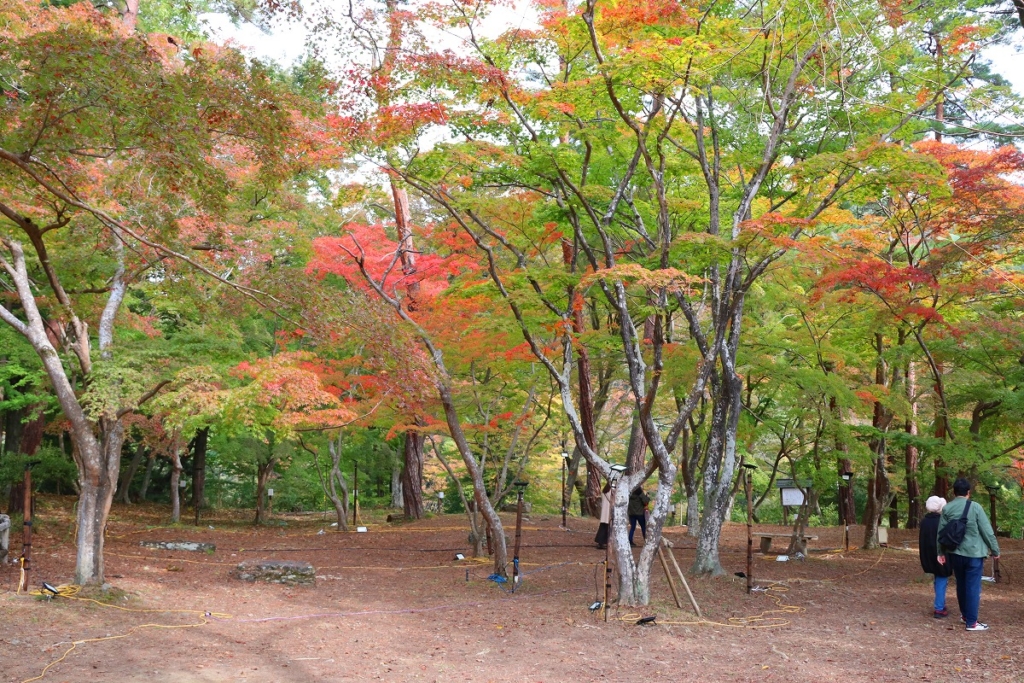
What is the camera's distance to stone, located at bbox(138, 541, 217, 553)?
1312cm

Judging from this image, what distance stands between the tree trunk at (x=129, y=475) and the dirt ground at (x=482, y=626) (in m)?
6.34

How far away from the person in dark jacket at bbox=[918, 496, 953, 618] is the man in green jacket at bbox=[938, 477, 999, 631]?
14 centimetres

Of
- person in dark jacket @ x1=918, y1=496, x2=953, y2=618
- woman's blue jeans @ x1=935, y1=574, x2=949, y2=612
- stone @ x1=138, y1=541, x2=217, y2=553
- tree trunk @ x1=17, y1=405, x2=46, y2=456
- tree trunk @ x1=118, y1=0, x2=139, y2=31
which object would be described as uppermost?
tree trunk @ x1=118, y1=0, x2=139, y2=31

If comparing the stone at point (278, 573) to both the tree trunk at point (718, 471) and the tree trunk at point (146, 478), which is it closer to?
the tree trunk at point (718, 471)

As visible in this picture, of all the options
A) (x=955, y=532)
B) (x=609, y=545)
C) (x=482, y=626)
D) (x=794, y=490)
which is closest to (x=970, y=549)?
(x=955, y=532)

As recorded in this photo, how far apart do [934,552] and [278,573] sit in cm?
786

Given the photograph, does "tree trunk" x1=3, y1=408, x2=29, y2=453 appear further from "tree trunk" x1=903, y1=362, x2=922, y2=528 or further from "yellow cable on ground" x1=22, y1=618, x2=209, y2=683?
"tree trunk" x1=903, y1=362, x2=922, y2=528

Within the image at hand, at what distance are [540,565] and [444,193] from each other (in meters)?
5.86

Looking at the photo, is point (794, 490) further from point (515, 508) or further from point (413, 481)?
point (413, 481)

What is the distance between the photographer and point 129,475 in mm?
18703

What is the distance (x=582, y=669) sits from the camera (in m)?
6.39

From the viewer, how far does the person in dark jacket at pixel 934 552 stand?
302 inches

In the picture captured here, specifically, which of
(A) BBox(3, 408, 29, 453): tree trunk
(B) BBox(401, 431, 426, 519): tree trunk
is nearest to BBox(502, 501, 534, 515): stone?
(B) BBox(401, 431, 426, 519): tree trunk

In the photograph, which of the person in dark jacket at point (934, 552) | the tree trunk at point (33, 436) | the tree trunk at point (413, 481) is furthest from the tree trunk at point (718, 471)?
the tree trunk at point (33, 436)
